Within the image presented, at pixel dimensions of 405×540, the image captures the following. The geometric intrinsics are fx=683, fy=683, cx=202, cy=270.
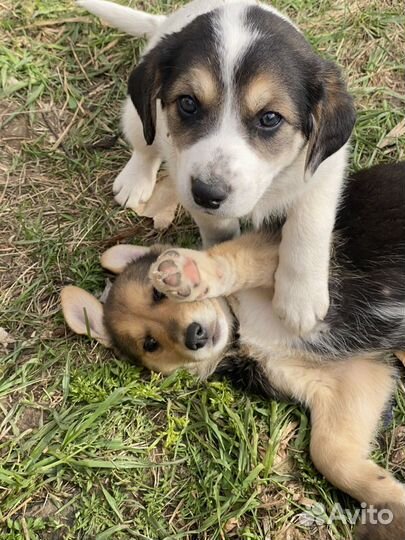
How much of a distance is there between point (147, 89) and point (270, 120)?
620 mm

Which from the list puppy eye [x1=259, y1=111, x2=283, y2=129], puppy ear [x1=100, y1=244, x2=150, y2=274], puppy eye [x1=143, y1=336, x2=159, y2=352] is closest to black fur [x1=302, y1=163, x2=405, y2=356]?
puppy eye [x1=143, y1=336, x2=159, y2=352]

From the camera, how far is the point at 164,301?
3438 millimetres

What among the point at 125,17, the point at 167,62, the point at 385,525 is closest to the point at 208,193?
the point at 167,62

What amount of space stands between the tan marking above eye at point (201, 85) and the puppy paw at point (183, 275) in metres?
0.76

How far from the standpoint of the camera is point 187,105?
9.45 ft

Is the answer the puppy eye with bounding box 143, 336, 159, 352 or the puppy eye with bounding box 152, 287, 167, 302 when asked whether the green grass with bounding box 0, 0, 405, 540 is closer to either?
the puppy eye with bounding box 143, 336, 159, 352

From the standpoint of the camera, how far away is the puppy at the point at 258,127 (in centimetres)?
275

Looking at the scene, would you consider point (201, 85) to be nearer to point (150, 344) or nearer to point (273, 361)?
point (150, 344)

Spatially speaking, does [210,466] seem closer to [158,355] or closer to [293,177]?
[158,355]

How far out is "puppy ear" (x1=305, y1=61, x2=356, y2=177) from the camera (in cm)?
291

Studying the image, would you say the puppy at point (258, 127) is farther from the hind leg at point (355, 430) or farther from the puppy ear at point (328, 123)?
the hind leg at point (355, 430)

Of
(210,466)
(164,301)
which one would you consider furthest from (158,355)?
(210,466)

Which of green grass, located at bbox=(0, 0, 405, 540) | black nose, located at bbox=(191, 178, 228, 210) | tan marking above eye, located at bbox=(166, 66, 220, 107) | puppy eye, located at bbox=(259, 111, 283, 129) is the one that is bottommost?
green grass, located at bbox=(0, 0, 405, 540)

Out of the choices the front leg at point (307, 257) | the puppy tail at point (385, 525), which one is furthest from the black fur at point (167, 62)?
the puppy tail at point (385, 525)
